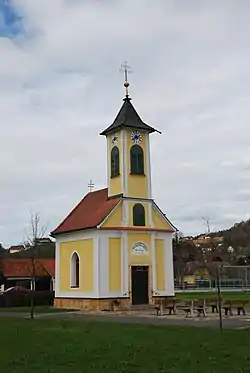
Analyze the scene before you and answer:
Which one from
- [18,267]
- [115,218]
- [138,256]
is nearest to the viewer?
[115,218]

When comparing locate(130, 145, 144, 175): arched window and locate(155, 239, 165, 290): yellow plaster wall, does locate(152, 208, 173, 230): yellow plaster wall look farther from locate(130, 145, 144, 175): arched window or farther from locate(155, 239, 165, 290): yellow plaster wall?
locate(130, 145, 144, 175): arched window

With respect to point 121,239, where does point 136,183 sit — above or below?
above

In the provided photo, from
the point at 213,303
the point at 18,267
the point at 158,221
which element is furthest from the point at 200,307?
the point at 18,267

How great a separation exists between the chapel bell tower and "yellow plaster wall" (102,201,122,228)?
112 cm

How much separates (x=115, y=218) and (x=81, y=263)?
3923 millimetres

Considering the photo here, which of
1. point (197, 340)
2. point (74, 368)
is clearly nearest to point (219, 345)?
point (197, 340)

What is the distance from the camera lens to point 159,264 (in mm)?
40312

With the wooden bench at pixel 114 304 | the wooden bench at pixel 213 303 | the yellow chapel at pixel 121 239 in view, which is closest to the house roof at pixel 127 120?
the yellow chapel at pixel 121 239

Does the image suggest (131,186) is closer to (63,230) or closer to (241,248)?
(63,230)

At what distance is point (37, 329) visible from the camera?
20828mm

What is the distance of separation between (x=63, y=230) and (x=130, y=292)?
731 cm

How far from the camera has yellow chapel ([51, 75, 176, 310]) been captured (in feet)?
125

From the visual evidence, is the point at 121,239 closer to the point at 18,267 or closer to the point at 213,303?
the point at 213,303

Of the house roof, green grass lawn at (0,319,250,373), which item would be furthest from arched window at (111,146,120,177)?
green grass lawn at (0,319,250,373)
